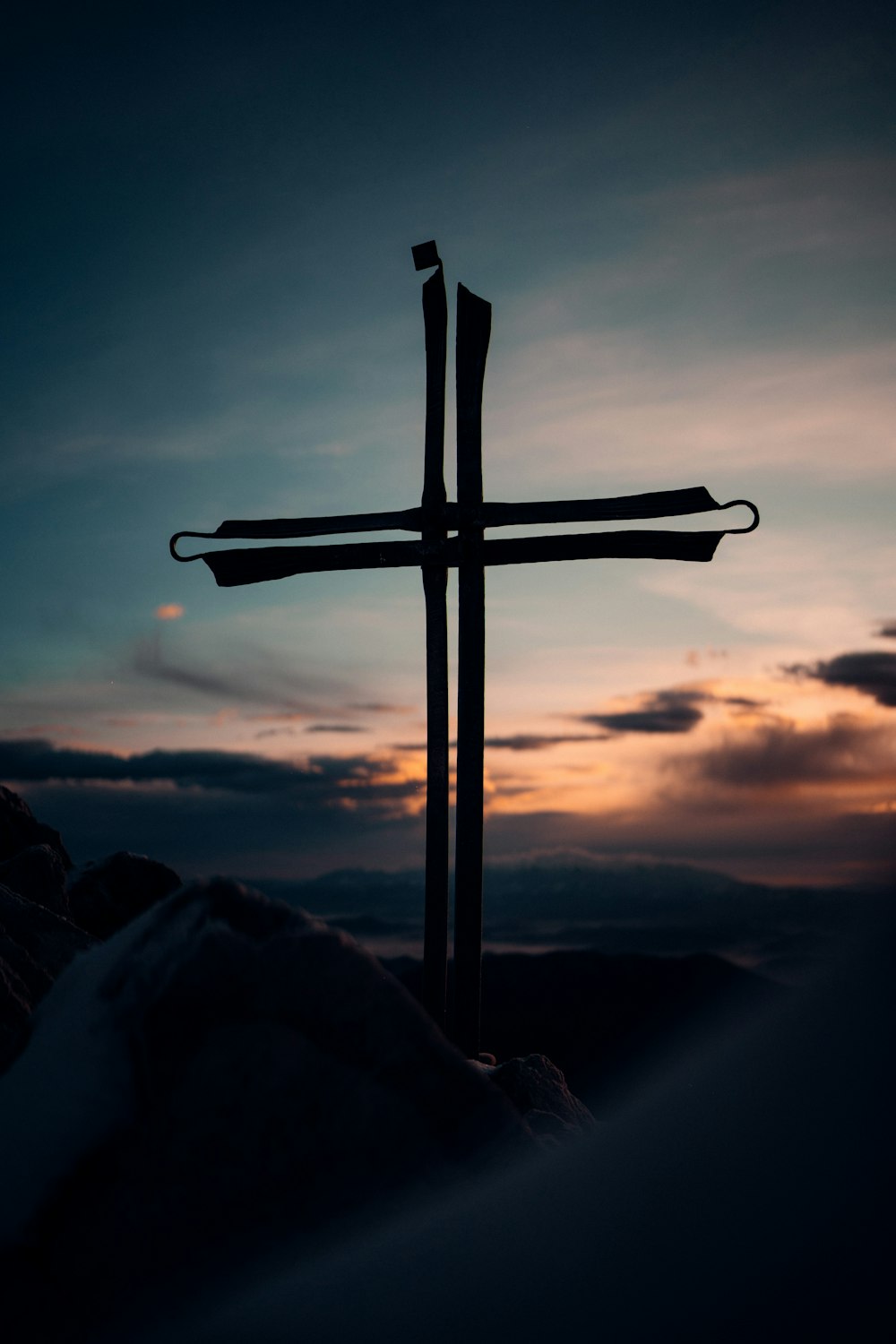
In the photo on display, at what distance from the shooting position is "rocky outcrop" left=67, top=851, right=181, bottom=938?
22.2 ft

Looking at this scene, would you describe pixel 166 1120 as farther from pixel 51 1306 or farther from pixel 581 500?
pixel 581 500

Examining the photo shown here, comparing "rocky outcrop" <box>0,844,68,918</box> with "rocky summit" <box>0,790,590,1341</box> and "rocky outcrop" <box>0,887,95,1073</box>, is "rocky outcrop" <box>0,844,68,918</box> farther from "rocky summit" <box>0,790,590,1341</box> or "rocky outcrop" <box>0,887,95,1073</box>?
"rocky summit" <box>0,790,590,1341</box>

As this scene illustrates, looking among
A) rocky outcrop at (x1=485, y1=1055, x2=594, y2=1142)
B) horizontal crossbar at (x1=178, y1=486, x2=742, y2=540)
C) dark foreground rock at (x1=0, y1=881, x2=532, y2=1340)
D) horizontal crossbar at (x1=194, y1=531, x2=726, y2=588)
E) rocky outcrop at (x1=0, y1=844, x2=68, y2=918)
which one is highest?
horizontal crossbar at (x1=178, y1=486, x2=742, y2=540)

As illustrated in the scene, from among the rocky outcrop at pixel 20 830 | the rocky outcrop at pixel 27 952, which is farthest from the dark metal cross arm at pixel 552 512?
the rocky outcrop at pixel 20 830

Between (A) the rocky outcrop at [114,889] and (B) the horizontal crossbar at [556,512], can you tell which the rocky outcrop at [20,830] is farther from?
(B) the horizontal crossbar at [556,512]

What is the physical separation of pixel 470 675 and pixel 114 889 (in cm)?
381

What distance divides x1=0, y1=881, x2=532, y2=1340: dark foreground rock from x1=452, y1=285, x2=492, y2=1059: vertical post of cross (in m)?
3.09

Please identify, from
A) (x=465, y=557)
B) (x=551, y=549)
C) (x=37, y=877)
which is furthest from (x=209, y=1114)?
(x=37, y=877)

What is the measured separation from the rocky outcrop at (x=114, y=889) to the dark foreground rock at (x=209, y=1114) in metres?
5.33

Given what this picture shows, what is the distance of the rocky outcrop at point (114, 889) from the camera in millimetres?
6773

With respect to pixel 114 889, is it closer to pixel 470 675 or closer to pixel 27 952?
pixel 27 952

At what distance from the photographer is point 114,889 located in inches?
278

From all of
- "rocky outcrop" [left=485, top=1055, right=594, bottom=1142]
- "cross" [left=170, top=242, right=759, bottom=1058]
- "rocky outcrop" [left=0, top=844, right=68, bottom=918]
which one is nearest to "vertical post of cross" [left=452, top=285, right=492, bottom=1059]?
"cross" [left=170, top=242, right=759, bottom=1058]

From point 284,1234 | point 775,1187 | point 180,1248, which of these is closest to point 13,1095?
point 180,1248
